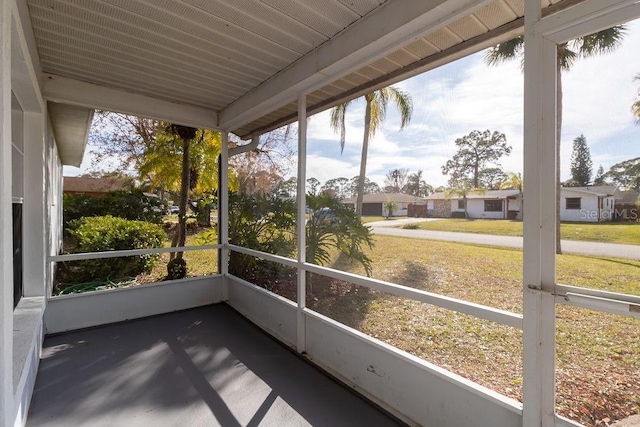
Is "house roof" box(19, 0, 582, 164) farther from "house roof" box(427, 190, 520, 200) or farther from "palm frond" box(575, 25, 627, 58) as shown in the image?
"house roof" box(427, 190, 520, 200)

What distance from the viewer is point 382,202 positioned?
238 cm

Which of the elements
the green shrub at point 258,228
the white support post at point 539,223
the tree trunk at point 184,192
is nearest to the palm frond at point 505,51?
the white support post at point 539,223

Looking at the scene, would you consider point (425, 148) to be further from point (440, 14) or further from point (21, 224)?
point (21, 224)

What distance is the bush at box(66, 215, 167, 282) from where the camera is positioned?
14.9ft

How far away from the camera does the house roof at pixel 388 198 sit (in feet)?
7.04

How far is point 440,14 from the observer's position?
183cm

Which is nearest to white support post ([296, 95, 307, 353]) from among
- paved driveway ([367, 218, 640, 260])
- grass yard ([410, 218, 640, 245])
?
paved driveway ([367, 218, 640, 260])

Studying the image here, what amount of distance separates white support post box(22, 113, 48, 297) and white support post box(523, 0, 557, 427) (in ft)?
13.2

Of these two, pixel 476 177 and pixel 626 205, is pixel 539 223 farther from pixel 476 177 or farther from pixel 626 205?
pixel 476 177

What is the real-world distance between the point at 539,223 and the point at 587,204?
199 millimetres

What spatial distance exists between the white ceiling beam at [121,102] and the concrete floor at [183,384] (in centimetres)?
256

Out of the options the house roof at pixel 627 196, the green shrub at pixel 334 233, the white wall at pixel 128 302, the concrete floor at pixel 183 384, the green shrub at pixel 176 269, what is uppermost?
the house roof at pixel 627 196

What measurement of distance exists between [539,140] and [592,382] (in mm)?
1111

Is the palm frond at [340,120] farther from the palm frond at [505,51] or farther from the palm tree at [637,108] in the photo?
the palm tree at [637,108]
